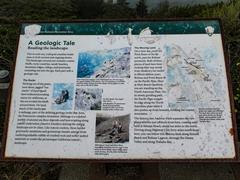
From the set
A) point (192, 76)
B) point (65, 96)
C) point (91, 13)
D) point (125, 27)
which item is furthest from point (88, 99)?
point (91, 13)

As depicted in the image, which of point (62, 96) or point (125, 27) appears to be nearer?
point (62, 96)

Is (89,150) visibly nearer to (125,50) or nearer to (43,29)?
(125,50)

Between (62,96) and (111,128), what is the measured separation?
0.48m

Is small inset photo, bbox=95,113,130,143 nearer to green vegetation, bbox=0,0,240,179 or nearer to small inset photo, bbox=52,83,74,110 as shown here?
small inset photo, bbox=52,83,74,110

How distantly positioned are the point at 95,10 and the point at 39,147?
2668mm

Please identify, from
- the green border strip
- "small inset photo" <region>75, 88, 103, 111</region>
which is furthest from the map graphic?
"small inset photo" <region>75, 88, 103, 111</region>

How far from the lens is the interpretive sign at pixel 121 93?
2.70m

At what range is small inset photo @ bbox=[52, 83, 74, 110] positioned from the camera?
9.25 ft

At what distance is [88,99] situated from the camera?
2820mm

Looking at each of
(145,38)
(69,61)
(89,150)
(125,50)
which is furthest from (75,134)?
(145,38)

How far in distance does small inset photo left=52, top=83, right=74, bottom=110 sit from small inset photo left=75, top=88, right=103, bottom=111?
57mm

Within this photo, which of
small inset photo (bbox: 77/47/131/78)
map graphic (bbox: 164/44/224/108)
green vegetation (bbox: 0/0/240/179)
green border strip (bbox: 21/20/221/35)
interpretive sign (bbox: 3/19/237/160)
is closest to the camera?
interpretive sign (bbox: 3/19/237/160)

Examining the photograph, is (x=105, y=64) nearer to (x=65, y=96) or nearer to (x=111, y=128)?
(x=65, y=96)

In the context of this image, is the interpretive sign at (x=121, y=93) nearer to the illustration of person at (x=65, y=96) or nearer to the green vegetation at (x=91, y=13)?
the illustration of person at (x=65, y=96)
